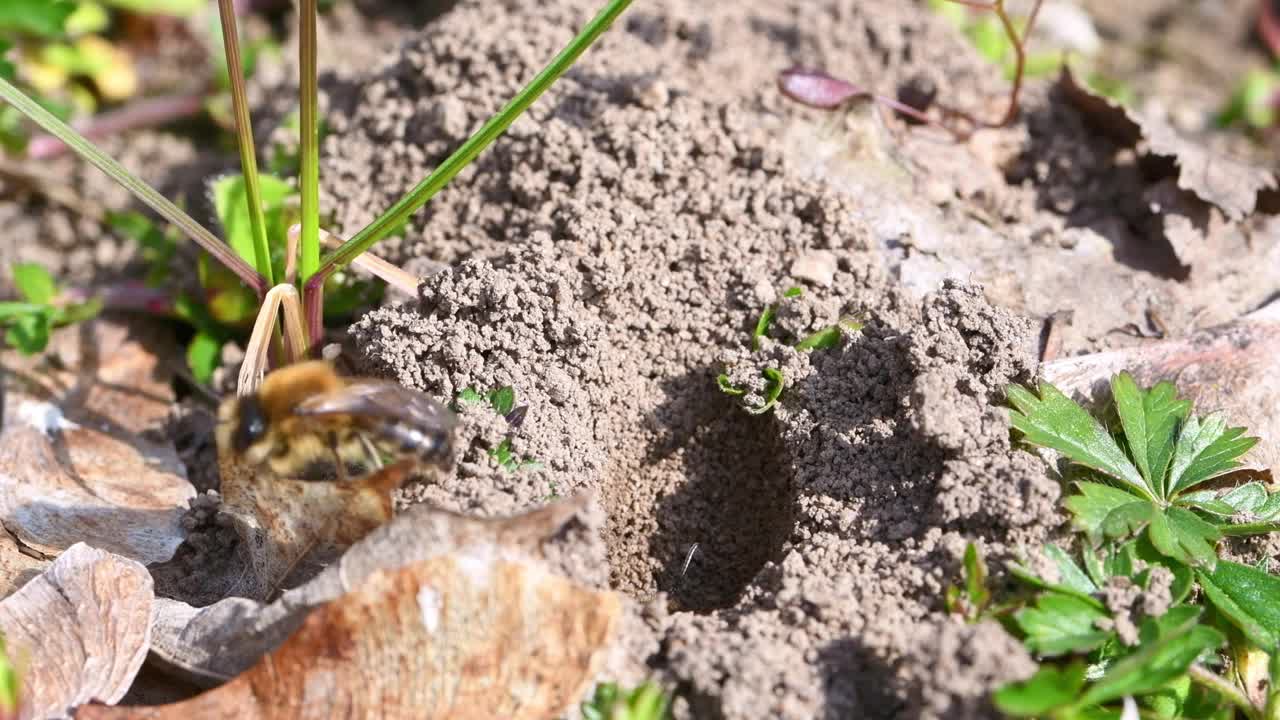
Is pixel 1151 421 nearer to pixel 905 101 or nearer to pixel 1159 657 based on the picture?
pixel 1159 657

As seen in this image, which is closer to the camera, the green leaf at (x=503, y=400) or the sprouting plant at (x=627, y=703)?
the sprouting plant at (x=627, y=703)

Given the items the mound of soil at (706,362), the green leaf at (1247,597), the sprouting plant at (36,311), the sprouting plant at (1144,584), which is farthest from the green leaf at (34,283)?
the green leaf at (1247,597)

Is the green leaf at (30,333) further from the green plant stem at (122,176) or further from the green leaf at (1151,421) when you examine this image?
the green leaf at (1151,421)

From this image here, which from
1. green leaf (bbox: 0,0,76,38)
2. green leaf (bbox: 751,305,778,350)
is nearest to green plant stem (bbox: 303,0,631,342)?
green leaf (bbox: 751,305,778,350)

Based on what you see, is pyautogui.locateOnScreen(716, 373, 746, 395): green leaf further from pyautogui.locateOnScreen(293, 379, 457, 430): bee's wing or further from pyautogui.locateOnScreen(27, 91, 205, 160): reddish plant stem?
pyautogui.locateOnScreen(27, 91, 205, 160): reddish plant stem

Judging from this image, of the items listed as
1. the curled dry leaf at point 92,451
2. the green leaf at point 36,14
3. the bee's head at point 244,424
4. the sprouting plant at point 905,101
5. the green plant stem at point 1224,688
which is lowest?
the curled dry leaf at point 92,451

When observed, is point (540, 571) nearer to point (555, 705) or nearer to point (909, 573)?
point (555, 705)

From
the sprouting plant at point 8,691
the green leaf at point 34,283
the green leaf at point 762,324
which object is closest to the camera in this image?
the sprouting plant at point 8,691
